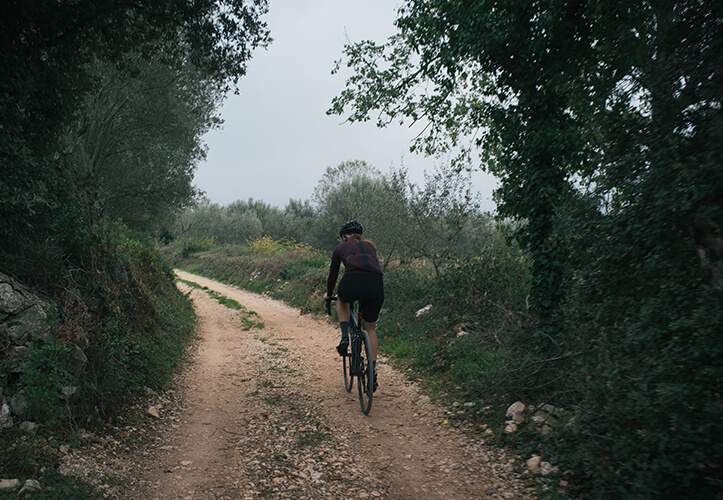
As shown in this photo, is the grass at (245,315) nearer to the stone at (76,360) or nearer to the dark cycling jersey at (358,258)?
the dark cycling jersey at (358,258)

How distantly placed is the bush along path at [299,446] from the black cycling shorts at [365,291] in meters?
1.36

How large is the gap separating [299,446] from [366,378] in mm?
1380

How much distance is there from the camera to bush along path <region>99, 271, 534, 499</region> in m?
3.65

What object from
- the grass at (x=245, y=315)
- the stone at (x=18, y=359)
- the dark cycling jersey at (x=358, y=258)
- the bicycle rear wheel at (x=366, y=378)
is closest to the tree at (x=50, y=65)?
the stone at (x=18, y=359)

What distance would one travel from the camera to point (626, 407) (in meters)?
3.15

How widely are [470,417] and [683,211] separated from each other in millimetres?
3388

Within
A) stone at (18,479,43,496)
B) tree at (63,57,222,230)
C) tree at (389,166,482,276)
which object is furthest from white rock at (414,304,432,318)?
tree at (63,57,222,230)

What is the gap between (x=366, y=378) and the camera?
5555 millimetres

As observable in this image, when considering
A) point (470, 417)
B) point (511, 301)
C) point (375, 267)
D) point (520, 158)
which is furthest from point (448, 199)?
point (470, 417)

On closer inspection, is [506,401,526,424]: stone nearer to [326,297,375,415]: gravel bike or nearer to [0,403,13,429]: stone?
[326,297,375,415]: gravel bike

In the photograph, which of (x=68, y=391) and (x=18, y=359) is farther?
(x=68, y=391)

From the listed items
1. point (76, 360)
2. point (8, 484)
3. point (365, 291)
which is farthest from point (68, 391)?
point (365, 291)

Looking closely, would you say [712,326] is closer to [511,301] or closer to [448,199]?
[511,301]

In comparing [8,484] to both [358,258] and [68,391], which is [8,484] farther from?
[358,258]
